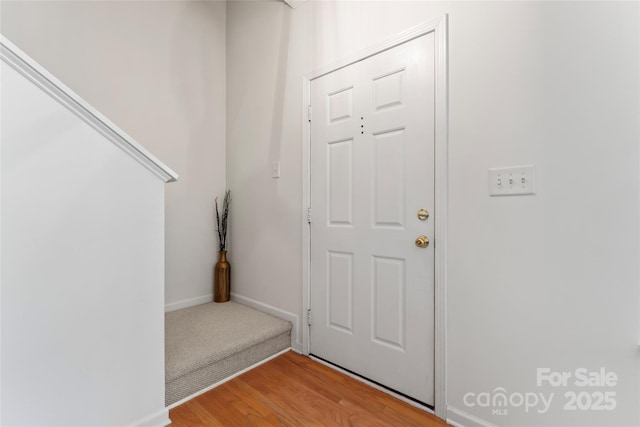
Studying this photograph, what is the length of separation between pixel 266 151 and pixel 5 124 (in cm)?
154

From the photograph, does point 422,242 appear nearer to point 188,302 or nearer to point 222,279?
point 222,279

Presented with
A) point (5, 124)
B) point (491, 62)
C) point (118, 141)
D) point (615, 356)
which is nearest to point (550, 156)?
point (491, 62)

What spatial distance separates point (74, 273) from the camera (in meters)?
1.15

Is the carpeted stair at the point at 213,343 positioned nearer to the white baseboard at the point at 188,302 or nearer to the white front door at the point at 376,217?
the white baseboard at the point at 188,302

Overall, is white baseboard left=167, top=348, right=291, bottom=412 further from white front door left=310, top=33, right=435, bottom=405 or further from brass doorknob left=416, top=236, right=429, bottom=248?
brass doorknob left=416, top=236, right=429, bottom=248

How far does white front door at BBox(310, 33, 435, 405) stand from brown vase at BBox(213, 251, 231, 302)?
961 mm

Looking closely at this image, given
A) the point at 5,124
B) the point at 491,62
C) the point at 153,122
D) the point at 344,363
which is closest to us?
the point at 5,124

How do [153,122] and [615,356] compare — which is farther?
[153,122]

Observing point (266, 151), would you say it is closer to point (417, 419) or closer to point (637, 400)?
point (417, 419)

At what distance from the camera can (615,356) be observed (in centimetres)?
108

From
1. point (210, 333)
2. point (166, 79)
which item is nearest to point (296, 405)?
point (210, 333)

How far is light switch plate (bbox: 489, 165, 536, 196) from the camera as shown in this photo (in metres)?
1.23

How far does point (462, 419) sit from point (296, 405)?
0.81m

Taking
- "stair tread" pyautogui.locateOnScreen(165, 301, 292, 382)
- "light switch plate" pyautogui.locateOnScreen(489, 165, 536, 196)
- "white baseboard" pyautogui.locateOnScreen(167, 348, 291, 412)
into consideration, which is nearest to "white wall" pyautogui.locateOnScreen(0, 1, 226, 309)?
"stair tread" pyautogui.locateOnScreen(165, 301, 292, 382)
